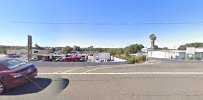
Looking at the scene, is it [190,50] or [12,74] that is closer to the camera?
[12,74]

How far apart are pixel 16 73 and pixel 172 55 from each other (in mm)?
74782

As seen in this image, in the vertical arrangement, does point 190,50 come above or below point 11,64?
above

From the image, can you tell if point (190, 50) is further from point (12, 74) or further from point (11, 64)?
point (12, 74)

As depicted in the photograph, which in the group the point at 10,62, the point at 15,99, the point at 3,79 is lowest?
the point at 15,99

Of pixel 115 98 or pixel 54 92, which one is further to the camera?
pixel 54 92

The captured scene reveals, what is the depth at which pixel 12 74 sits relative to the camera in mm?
6684

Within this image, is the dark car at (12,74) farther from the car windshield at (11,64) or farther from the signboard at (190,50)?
the signboard at (190,50)

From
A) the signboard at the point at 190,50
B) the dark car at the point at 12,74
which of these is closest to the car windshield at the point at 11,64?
the dark car at the point at 12,74

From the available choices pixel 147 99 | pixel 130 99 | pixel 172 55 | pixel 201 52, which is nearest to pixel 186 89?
pixel 147 99

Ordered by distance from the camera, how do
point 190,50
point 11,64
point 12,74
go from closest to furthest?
1. point 12,74
2. point 11,64
3. point 190,50

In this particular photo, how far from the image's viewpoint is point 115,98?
5.68 m

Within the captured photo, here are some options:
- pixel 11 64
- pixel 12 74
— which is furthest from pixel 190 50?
pixel 12 74

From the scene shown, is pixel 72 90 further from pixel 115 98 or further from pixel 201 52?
pixel 201 52

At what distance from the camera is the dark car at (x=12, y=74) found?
6.55 metres
